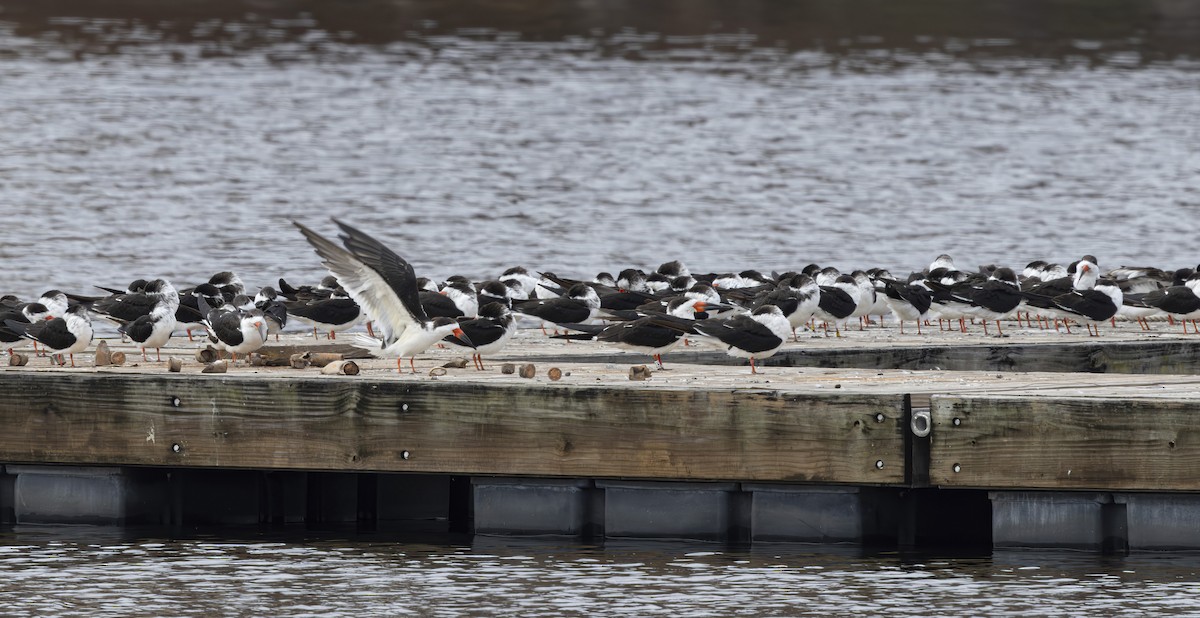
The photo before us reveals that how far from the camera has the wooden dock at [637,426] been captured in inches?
632

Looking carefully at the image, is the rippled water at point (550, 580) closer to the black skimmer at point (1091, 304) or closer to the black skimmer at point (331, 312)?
the black skimmer at point (331, 312)

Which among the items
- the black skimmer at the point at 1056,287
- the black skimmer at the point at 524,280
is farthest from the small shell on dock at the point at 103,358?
the black skimmer at the point at 1056,287

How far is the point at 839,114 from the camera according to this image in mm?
63062

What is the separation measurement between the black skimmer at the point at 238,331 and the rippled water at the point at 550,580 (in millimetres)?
1886

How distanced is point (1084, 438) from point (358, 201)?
35.8 meters

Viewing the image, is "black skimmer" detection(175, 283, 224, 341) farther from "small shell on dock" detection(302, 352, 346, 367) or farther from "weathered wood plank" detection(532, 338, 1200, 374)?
"weathered wood plank" detection(532, 338, 1200, 374)

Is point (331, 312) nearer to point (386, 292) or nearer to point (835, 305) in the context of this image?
point (386, 292)

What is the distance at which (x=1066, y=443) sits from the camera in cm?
1605

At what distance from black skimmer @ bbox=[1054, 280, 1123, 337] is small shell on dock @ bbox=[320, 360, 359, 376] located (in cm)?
855

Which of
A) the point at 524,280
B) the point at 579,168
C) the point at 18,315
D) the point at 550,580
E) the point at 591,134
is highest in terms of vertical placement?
the point at 591,134

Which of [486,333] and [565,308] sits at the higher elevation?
[565,308]

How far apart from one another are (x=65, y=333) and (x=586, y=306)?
20.4 ft

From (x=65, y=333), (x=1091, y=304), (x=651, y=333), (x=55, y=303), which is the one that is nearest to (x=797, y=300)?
(x=651, y=333)

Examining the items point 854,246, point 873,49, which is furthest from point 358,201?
point 873,49
